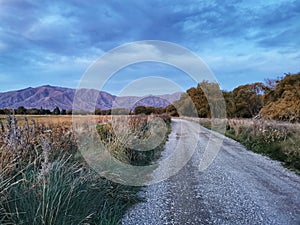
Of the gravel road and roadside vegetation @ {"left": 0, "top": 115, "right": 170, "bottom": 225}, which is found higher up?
roadside vegetation @ {"left": 0, "top": 115, "right": 170, "bottom": 225}

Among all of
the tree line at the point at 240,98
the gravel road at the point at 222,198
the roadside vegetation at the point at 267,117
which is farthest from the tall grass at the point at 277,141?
the tree line at the point at 240,98

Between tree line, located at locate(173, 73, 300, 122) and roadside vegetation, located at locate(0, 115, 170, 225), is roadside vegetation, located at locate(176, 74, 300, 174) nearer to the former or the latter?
tree line, located at locate(173, 73, 300, 122)

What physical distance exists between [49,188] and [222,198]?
3145 mm

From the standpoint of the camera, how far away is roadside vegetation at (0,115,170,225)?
9.47 feet

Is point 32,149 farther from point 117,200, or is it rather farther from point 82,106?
point 82,106

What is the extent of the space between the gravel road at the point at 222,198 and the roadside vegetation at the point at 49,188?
423 mm

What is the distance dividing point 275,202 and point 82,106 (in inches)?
224

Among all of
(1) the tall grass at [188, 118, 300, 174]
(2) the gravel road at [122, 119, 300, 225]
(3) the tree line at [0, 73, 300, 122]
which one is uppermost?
(3) the tree line at [0, 73, 300, 122]

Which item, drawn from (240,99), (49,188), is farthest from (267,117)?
(240,99)

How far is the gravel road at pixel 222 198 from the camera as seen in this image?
400cm

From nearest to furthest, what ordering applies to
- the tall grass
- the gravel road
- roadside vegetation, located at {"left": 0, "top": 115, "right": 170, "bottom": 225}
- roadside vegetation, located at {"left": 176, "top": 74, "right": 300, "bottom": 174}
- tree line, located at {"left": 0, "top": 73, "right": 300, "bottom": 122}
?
roadside vegetation, located at {"left": 0, "top": 115, "right": 170, "bottom": 225} → the gravel road → the tall grass → roadside vegetation, located at {"left": 176, "top": 74, "right": 300, "bottom": 174} → tree line, located at {"left": 0, "top": 73, "right": 300, "bottom": 122}

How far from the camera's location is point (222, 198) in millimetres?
4914

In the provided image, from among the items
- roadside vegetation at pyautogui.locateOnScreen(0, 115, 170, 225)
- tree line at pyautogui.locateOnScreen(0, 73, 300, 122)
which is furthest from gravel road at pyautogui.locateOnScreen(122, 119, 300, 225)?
tree line at pyautogui.locateOnScreen(0, 73, 300, 122)

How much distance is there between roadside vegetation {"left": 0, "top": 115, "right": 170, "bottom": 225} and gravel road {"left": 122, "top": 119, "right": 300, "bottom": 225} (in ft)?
1.39
